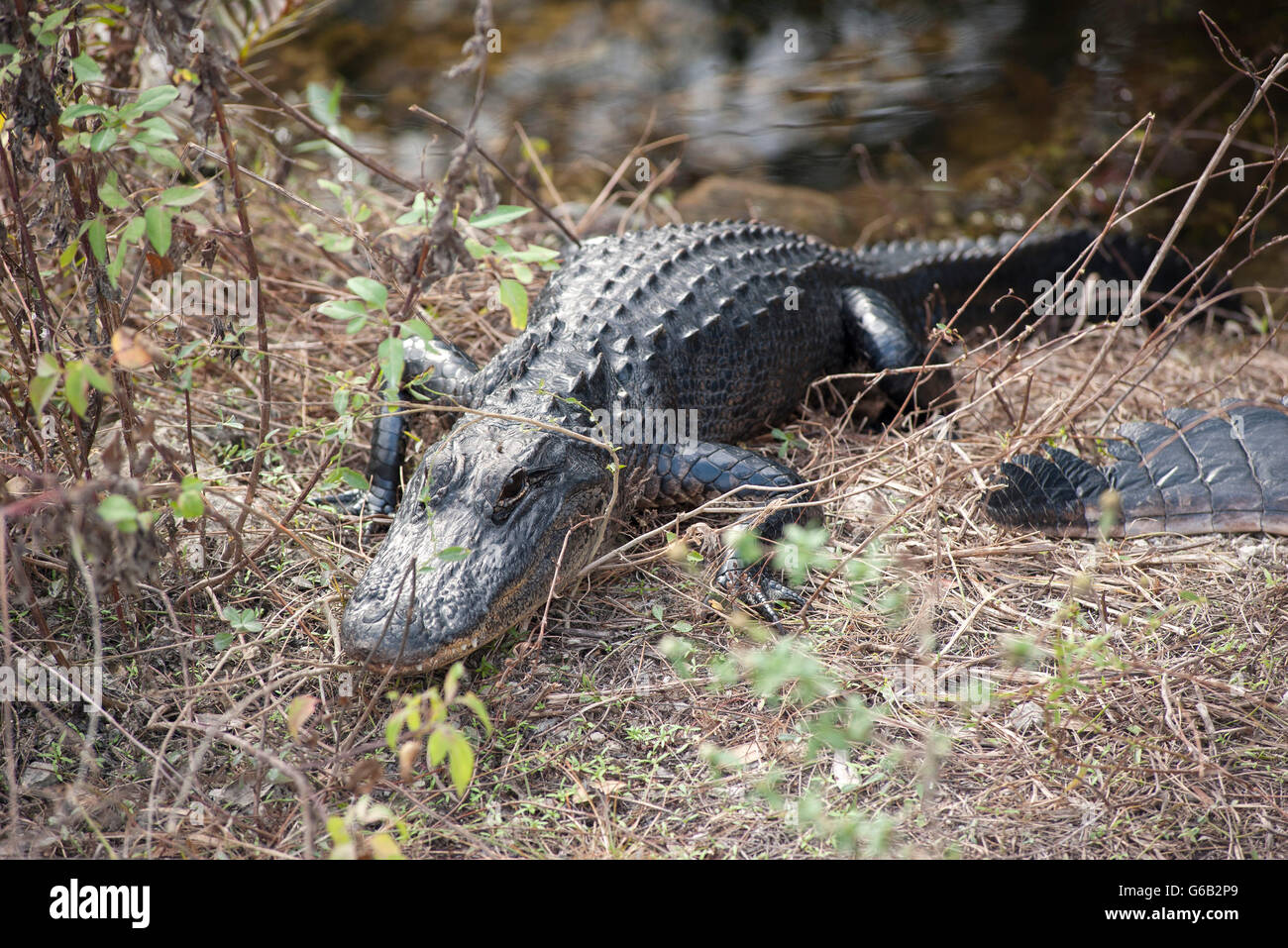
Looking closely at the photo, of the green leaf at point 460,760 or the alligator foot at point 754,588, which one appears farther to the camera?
the alligator foot at point 754,588

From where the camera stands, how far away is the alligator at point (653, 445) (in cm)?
268

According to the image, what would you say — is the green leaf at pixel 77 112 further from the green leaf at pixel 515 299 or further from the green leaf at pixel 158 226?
the green leaf at pixel 515 299

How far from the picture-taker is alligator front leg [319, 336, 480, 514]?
3.46 metres

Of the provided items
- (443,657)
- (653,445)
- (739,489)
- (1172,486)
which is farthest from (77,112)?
(1172,486)

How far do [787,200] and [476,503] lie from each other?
15.8 feet

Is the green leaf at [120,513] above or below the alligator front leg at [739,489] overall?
above

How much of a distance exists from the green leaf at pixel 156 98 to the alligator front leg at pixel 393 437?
1.24 metres

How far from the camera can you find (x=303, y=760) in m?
2.43

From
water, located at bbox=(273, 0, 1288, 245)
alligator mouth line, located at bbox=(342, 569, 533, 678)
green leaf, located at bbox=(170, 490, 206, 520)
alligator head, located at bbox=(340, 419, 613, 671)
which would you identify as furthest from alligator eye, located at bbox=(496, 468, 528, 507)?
water, located at bbox=(273, 0, 1288, 245)

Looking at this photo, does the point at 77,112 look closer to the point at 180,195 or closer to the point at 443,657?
the point at 180,195

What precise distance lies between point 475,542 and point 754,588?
0.98 m

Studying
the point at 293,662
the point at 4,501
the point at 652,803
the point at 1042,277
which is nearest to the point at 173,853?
the point at 293,662

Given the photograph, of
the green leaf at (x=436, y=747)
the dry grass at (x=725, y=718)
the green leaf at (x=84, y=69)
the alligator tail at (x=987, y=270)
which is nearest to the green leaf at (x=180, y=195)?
the green leaf at (x=84, y=69)

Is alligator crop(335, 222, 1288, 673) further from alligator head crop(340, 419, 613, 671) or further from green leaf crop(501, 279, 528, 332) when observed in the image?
green leaf crop(501, 279, 528, 332)
